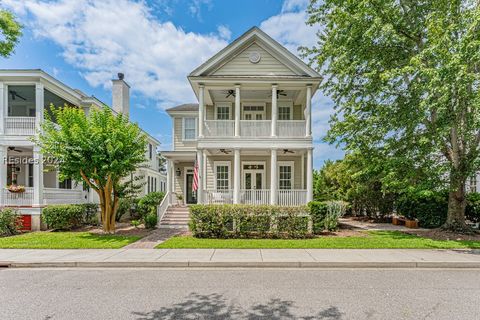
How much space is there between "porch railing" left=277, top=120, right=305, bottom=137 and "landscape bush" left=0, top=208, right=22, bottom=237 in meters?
12.8

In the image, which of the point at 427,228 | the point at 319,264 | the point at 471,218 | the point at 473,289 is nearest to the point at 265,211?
the point at 319,264

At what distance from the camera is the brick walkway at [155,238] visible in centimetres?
927

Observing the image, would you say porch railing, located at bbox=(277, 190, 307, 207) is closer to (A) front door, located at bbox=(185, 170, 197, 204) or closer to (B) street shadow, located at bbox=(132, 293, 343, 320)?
(A) front door, located at bbox=(185, 170, 197, 204)

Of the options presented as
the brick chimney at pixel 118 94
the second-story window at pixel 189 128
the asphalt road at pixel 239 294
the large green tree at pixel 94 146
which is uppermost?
the brick chimney at pixel 118 94

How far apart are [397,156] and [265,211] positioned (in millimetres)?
6528

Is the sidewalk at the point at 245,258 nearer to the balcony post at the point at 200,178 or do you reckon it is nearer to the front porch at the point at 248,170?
the balcony post at the point at 200,178

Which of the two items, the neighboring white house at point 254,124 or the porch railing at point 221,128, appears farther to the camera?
the porch railing at point 221,128

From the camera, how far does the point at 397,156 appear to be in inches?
463

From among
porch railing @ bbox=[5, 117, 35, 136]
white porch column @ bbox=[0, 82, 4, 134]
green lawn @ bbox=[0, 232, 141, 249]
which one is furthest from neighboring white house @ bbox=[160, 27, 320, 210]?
white porch column @ bbox=[0, 82, 4, 134]

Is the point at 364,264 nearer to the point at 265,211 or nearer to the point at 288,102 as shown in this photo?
the point at 265,211

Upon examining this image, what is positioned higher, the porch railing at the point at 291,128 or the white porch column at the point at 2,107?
the white porch column at the point at 2,107

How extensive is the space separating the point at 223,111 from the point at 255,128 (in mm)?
3523

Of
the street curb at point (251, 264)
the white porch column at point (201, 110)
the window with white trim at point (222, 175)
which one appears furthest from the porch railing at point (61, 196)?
the white porch column at point (201, 110)

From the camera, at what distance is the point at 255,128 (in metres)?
13.3
